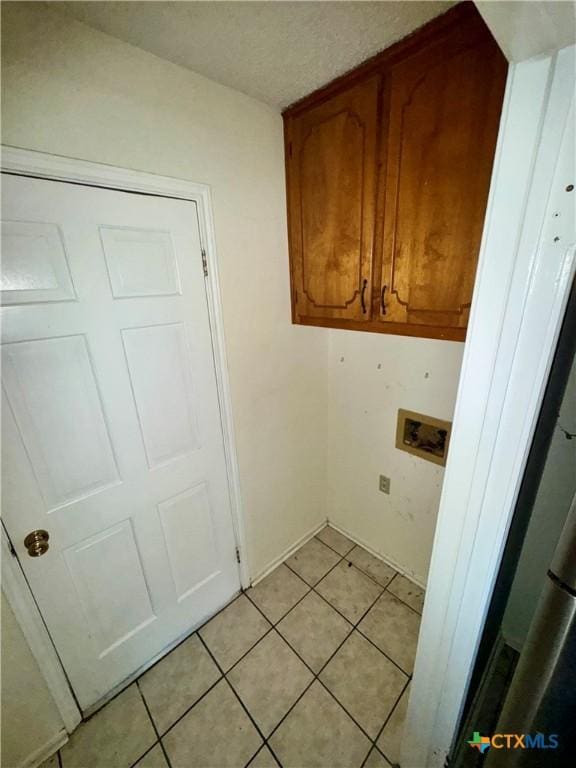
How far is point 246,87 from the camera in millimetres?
1096

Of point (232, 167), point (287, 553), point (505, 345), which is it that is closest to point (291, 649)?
point (287, 553)

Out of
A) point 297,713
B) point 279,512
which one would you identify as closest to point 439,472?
point 279,512

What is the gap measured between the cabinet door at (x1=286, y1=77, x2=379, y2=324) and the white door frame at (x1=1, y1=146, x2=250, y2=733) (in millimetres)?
428

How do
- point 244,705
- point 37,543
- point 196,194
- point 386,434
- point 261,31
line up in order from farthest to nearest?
point 386,434, point 244,705, point 196,194, point 37,543, point 261,31

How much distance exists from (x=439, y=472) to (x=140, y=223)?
1.69m

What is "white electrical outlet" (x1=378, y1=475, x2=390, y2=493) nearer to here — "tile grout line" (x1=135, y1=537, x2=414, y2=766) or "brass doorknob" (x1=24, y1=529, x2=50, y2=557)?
"tile grout line" (x1=135, y1=537, x2=414, y2=766)

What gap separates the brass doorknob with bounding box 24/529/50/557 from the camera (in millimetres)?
959

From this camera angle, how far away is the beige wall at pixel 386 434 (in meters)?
1.39

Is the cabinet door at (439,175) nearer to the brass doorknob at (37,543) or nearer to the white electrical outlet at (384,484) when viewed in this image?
the white electrical outlet at (384,484)

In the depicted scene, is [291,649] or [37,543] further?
[291,649]

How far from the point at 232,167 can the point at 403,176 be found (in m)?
0.67

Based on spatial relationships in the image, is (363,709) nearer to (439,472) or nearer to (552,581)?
(439,472)

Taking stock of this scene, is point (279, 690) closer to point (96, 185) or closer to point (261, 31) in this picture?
point (96, 185)

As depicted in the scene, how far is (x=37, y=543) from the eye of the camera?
3.19ft
